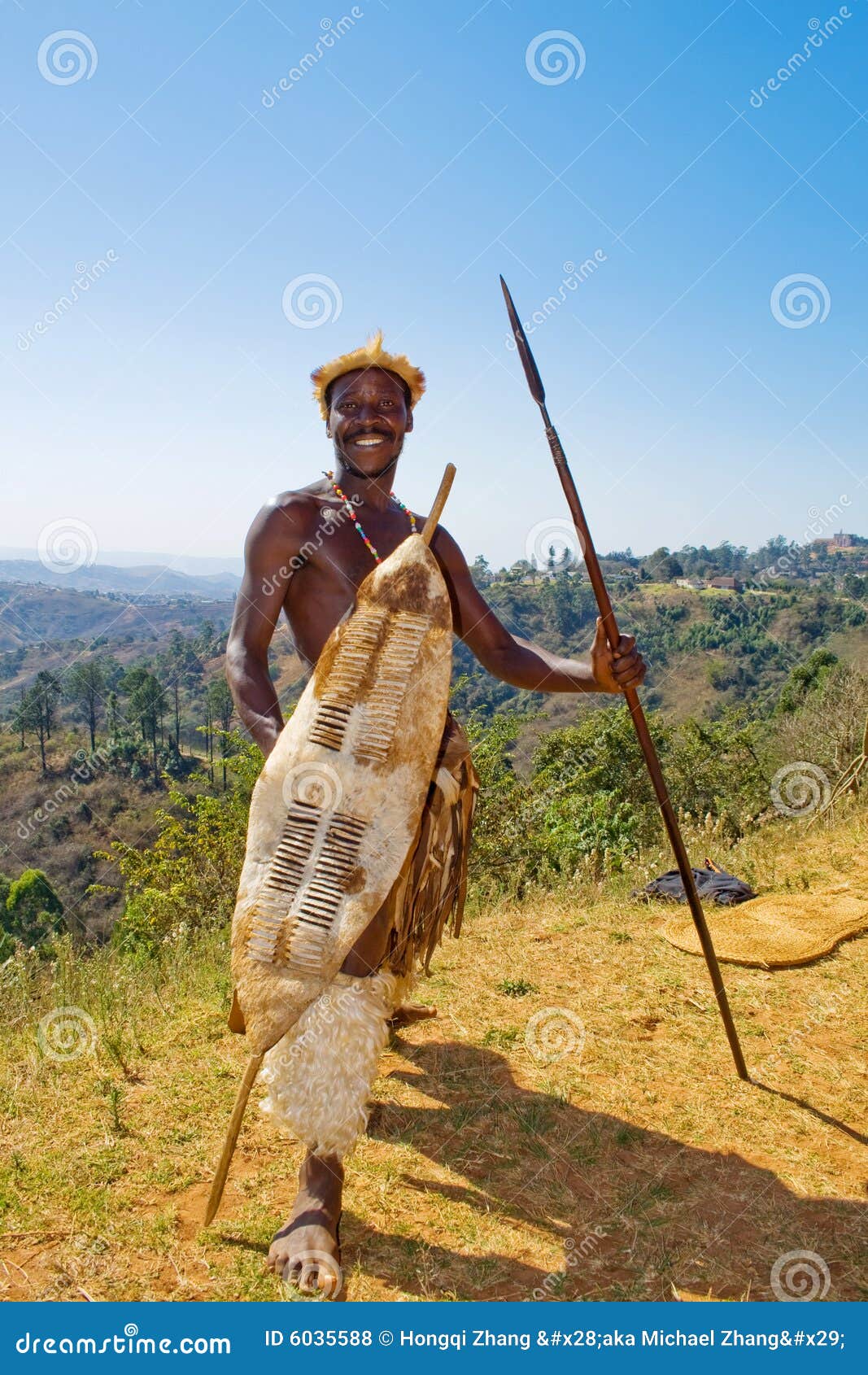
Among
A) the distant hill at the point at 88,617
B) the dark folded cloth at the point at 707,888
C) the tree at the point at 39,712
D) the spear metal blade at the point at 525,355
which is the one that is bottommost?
the tree at the point at 39,712

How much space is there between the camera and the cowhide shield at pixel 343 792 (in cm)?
234

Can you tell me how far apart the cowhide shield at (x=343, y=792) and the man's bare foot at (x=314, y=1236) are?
0.45 metres

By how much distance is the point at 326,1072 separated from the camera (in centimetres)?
231

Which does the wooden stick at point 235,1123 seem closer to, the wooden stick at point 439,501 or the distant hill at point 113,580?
the wooden stick at point 439,501

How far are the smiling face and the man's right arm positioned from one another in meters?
0.31

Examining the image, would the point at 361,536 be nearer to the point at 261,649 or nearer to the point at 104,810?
the point at 261,649

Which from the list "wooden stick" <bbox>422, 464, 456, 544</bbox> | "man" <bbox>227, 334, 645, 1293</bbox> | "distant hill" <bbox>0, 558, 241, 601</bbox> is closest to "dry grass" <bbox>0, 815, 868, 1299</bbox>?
"man" <bbox>227, 334, 645, 1293</bbox>

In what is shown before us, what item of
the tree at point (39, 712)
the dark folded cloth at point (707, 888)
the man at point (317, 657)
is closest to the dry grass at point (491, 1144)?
the man at point (317, 657)

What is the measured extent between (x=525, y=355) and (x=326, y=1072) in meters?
2.23

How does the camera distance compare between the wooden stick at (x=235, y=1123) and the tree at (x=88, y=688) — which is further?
the tree at (x=88, y=688)

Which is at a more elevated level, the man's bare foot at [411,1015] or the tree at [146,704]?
the man's bare foot at [411,1015]

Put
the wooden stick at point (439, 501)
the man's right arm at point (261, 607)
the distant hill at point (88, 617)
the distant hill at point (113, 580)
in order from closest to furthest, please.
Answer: the wooden stick at point (439, 501) → the man's right arm at point (261, 607) → the distant hill at point (88, 617) → the distant hill at point (113, 580)

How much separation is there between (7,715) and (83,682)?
6.87m

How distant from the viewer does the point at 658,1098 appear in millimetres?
3283
